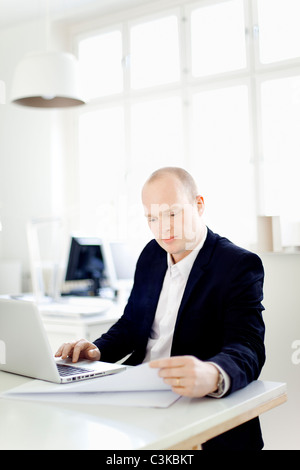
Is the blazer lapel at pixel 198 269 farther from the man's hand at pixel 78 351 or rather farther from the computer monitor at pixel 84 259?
the computer monitor at pixel 84 259

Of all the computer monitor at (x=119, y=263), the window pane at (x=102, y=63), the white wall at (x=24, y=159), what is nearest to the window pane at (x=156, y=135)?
the window pane at (x=102, y=63)

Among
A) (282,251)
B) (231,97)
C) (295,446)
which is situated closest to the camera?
(295,446)

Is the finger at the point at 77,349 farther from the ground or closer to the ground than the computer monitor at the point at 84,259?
closer to the ground

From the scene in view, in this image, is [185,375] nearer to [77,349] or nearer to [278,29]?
[77,349]

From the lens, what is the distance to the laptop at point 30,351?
1.37 meters

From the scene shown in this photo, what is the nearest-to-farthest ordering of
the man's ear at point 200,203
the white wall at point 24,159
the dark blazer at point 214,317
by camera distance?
the dark blazer at point 214,317 < the man's ear at point 200,203 < the white wall at point 24,159

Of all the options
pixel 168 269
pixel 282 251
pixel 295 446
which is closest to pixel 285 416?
pixel 295 446

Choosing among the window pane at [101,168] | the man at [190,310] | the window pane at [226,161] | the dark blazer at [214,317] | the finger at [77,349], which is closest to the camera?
the man at [190,310]

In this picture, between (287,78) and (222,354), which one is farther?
(287,78)

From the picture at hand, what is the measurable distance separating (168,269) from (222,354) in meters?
0.61

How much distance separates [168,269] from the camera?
1907 mm

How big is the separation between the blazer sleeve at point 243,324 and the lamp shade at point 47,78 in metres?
1.86

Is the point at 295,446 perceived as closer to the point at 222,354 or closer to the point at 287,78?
the point at 222,354

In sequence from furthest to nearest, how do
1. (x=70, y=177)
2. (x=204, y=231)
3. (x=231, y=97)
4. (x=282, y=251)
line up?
1. (x=70, y=177)
2. (x=231, y=97)
3. (x=282, y=251)
4. (x=204, y=231)
